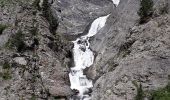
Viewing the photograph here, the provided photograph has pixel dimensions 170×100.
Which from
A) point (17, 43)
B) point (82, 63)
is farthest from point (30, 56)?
point (82, 63)

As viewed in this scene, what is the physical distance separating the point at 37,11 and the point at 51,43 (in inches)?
348

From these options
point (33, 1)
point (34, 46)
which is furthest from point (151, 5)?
point (33, 1)

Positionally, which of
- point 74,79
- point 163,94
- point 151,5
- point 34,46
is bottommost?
point 163,94

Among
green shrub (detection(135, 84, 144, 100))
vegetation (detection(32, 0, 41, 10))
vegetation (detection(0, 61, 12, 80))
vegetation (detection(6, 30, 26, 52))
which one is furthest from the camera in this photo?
vegetation (detection(32, 0, 41, 10))

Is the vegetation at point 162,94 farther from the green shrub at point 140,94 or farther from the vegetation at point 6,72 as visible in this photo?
the vegetation at point 6,72

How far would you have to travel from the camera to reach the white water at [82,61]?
72675 millimetres

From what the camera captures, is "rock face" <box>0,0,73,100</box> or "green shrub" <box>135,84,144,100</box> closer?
"green shrub" <box>135,84,144,100</box>

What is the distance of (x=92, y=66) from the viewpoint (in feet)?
251

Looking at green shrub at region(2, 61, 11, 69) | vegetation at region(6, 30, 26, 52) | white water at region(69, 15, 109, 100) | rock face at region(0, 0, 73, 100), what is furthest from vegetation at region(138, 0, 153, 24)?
green shrub at region(2, 61, 11, 69)

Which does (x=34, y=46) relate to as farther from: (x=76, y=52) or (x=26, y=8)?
(x=76, y=52)

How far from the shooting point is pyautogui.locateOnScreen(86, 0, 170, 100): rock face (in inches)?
2235

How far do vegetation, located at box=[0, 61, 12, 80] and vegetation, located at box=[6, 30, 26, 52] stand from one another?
177 inches

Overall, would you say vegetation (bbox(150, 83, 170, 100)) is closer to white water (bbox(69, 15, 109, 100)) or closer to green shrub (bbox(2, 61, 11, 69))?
white water (bbox(69, 15, 109, 100))

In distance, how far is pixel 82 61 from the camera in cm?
8394
